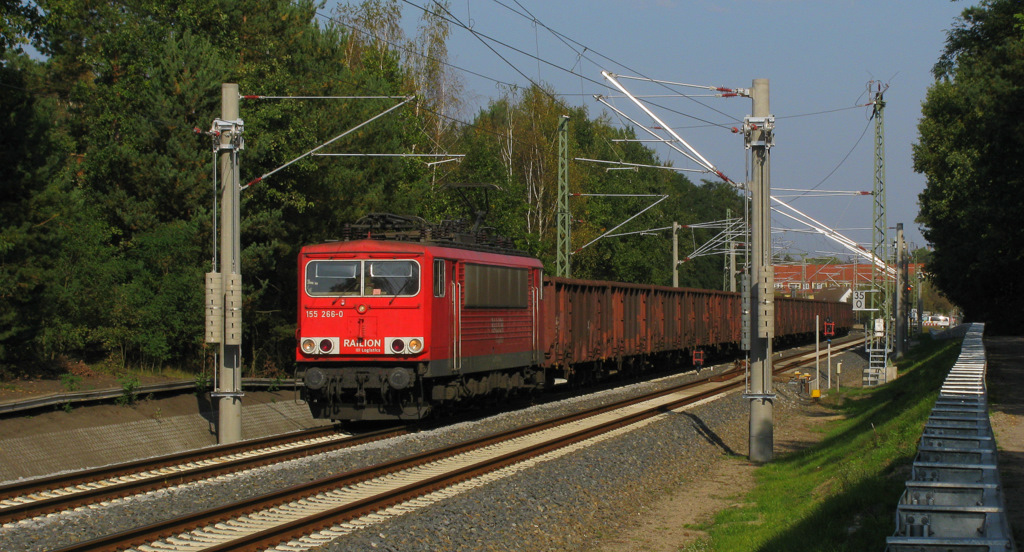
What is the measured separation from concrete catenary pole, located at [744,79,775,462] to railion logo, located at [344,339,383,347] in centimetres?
615

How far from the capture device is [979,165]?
28.5m

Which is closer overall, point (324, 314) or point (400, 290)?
point (400, 290)

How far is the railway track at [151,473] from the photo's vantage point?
10547 millimetres

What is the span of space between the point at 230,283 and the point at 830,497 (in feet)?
32.4

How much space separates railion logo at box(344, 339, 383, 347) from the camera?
1692cm

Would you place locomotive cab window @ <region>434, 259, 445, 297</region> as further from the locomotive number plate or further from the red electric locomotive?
the locomotive number plate

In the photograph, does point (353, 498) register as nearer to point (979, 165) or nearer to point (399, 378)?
point (399, 378)

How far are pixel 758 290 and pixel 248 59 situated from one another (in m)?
17.2

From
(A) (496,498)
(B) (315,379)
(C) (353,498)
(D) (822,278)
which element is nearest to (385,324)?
(B) (315,379)

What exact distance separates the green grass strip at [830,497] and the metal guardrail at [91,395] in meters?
8.50

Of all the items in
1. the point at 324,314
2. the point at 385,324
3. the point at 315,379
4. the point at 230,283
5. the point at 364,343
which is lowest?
the point at 315,379

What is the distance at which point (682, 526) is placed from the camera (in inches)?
452

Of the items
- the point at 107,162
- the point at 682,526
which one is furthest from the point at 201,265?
the point at 682,526

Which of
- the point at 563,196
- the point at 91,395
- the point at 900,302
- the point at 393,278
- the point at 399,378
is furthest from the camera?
the point at 900,302
